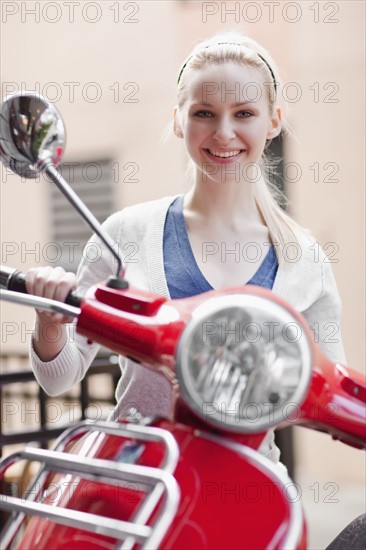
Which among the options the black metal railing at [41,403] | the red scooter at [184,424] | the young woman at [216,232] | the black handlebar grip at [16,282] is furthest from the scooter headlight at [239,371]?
the black metal railing at [41,403]

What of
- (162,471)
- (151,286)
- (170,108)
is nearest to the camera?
(162,471)

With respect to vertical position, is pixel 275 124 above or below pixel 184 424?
above

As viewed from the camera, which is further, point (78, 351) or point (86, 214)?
point (78, 351)

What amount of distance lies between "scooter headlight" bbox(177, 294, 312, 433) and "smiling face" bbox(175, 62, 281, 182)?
44 cm

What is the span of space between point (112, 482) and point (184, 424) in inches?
3.8

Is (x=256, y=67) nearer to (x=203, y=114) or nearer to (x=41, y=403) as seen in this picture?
(x=203, y=114)

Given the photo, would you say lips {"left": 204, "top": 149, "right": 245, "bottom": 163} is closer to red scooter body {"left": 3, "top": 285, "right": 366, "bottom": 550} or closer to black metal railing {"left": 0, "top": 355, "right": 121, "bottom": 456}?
red scooter body {"left": 3, "top": 285, "right": 366, "bottom": 550}

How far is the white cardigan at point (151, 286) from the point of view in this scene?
133 centimetres

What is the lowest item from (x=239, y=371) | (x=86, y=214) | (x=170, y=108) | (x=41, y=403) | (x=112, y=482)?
(x=41, y=403)

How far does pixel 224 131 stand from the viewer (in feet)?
4.05

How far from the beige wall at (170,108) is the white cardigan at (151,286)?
2.90 meters

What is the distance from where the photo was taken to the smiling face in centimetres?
124

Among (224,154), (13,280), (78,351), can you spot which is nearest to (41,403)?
(78,351)

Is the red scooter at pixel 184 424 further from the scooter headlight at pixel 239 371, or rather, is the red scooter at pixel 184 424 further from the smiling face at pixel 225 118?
the smiling face at pixel 225 118
